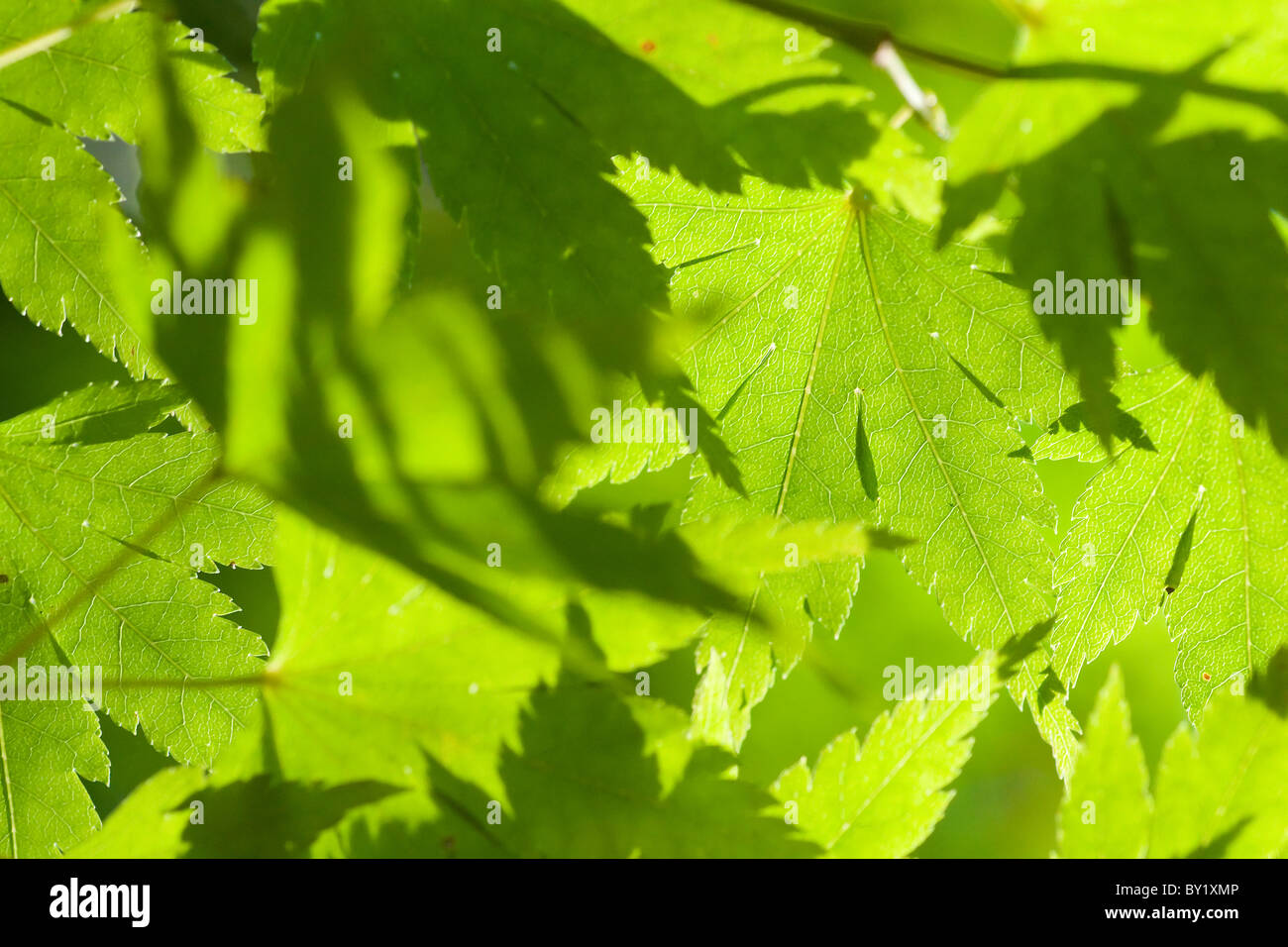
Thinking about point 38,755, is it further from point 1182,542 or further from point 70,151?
point 1182,542

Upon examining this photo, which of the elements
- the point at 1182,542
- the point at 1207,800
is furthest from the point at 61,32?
the point at 1207,800

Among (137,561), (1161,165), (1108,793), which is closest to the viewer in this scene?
(1161,165)

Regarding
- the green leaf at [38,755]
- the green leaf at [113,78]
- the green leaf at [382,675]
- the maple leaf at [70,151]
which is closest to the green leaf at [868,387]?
the green leaf at [382,675]

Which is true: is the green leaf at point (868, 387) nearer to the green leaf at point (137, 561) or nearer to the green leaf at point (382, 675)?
the green leaf at point (382, 675)

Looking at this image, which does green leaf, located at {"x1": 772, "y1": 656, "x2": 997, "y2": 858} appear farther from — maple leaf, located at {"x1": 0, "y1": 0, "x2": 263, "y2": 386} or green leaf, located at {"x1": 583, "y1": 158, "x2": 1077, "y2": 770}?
maple leaf, located at {"x1": 0, "y1": 0, "x2": 263, "y2": 386}

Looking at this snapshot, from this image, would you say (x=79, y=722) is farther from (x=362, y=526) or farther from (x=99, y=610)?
(x=362, y=526)

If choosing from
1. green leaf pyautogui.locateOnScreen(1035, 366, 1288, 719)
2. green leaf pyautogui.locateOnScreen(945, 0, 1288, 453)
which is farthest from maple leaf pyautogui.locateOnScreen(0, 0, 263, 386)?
green leaf pyautogui.locateOnScreen(1035, 366, 1288, 719)
